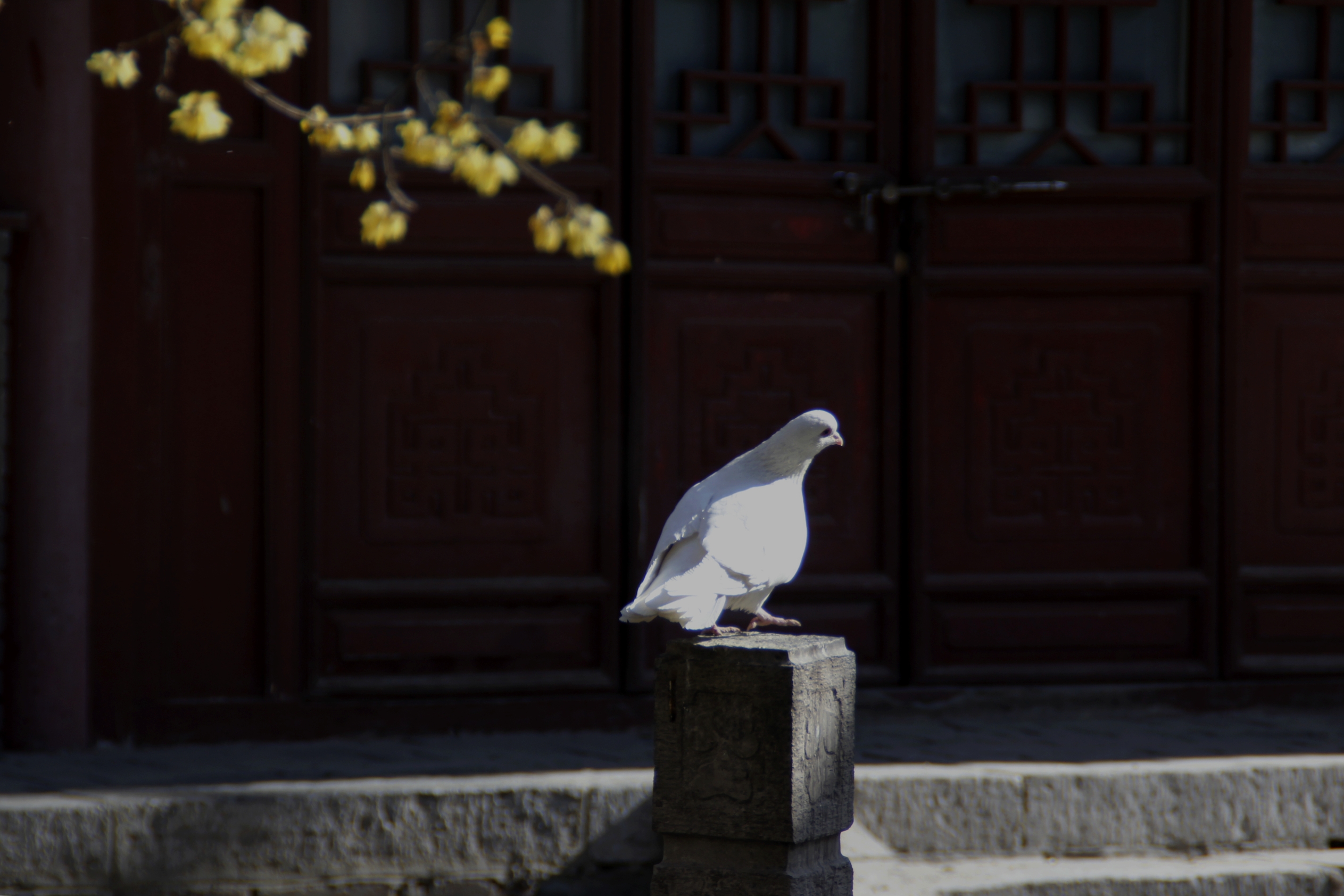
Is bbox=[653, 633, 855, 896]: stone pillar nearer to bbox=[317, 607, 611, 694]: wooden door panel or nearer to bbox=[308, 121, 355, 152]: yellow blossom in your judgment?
bbox=[308, 121, 355, 152]: yellow blossom

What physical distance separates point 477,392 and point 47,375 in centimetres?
151

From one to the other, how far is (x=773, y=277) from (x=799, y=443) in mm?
2195

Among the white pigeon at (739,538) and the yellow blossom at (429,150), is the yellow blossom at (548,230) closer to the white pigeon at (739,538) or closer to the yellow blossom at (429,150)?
the yellow blossom at (429,150)

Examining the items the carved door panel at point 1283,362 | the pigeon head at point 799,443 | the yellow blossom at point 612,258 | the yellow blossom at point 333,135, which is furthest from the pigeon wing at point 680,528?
the carved door panel at point 1283,362

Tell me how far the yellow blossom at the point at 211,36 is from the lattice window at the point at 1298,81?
4653mm

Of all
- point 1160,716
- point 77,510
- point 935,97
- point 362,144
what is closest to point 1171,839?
point 1160,716

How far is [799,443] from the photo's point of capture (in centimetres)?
381

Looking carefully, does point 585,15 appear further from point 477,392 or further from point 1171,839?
point 1171,839

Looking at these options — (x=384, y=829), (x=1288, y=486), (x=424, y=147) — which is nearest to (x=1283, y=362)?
(x=1288, y=486)

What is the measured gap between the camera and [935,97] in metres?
6.00

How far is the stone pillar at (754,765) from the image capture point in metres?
3.80

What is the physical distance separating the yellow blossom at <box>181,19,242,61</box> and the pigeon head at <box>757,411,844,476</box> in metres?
1.64

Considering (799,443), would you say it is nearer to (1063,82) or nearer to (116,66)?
(116,66)

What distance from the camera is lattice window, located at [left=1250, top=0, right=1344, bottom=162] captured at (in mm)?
6168
